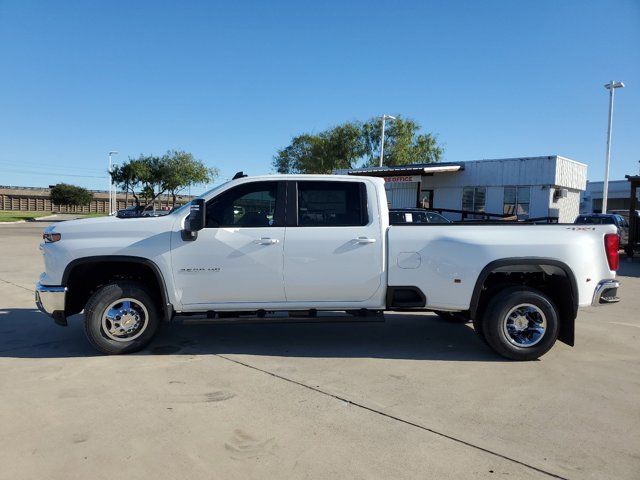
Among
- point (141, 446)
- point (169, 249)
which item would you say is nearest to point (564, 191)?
point (169, 249)

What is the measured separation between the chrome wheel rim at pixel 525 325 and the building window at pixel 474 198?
19.5m

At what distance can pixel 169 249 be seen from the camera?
4953 mm

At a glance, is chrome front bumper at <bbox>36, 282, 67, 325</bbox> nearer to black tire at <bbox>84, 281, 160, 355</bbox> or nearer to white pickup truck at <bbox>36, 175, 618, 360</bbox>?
white pickup truck at <bbox>36, 175, 618, 360</bbox>

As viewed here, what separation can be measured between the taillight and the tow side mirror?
424cm

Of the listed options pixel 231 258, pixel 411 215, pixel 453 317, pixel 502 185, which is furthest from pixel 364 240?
pixel 502 185

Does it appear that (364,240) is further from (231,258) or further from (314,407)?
(314,407)

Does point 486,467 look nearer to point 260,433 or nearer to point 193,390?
point 260,433

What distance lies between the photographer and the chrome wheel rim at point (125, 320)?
197 inches

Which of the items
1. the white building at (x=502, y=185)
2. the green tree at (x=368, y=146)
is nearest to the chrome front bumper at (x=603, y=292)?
the white building at (x=502, y=185)

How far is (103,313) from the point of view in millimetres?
4949

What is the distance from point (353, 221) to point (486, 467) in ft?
9.11

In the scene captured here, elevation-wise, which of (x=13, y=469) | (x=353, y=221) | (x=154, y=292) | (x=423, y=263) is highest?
(x=353, y=221)

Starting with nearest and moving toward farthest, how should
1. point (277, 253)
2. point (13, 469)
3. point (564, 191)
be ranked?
point (13, 469) → point (277, 253) → point (564, 191)

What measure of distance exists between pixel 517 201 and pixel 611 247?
18.7 metres
